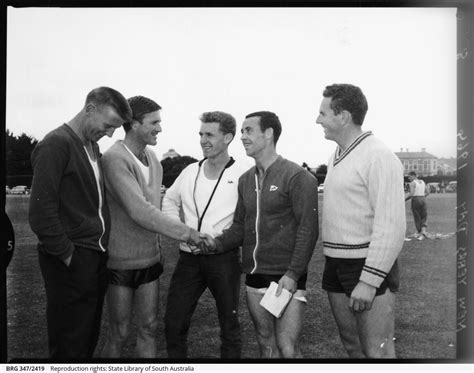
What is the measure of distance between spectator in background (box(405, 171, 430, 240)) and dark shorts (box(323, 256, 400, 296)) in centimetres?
87

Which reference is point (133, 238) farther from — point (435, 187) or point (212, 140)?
point (435, 187)

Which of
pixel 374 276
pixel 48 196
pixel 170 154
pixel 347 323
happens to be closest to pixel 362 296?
pixel 374 276

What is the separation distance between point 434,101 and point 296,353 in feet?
6.75

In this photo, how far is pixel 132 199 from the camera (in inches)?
128

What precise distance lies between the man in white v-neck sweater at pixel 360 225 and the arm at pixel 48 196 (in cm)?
164

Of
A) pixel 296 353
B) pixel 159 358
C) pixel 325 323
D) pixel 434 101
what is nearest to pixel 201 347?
pixel 159 358

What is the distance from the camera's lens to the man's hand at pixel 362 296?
285 cm

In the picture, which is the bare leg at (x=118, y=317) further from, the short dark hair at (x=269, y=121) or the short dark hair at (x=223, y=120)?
the short dark hair at (x=269, y=121)

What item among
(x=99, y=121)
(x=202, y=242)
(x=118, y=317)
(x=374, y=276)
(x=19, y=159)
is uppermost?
(x=99, y=121)

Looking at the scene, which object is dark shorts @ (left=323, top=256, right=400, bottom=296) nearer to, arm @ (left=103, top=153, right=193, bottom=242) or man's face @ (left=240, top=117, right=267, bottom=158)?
man's face @ (left=240, top=117, right=267, bottom=158)

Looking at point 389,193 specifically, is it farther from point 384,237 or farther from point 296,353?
point 296,353

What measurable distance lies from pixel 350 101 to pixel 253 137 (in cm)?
70

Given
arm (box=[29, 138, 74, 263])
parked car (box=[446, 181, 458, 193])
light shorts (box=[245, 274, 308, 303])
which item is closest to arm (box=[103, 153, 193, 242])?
arm (box=[29, 138, 74, 263])

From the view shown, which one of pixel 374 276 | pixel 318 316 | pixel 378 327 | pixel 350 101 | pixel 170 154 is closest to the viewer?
pixel 374 276
